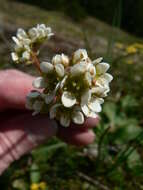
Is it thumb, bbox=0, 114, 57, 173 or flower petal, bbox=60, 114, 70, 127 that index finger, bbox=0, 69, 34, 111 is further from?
flower petal, bbox=60, 114, 70, 127

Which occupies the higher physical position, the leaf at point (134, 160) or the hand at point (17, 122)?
the hand at point (17, 122)

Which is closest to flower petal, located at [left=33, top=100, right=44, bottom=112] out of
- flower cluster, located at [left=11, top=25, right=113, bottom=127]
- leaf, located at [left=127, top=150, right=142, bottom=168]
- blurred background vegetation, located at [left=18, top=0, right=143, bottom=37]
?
flower cluster, located at [left=11, top=25, right=113, bottom=127]

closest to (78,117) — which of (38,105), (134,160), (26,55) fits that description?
(38,105)

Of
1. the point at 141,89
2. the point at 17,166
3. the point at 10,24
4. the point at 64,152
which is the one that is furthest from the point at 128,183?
the point at 10,24

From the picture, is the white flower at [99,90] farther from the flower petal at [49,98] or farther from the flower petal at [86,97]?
the flower petal at [49,98]

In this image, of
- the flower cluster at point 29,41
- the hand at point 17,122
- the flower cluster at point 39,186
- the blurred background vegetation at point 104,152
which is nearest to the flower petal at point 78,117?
the flower cluster at point 29,41
